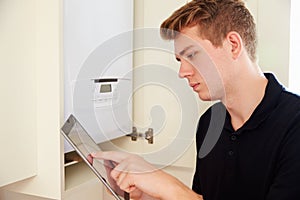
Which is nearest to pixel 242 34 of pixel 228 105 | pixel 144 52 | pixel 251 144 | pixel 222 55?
pixel 222 55

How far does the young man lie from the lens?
99 cm

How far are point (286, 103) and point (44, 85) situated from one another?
28.1 inches

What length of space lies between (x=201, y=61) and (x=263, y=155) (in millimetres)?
310

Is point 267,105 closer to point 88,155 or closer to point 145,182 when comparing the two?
point 145,182

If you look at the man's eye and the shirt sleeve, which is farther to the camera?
the man's eye

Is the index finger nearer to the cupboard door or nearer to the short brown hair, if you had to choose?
the cupboard door

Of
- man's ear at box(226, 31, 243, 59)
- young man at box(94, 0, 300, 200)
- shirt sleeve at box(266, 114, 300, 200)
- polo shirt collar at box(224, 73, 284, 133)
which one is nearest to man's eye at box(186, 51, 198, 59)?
young man at box(94, 0, 300, 200)

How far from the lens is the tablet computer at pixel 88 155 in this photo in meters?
0.97

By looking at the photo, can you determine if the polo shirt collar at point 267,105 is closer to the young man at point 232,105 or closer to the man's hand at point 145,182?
the young man at point 232,105

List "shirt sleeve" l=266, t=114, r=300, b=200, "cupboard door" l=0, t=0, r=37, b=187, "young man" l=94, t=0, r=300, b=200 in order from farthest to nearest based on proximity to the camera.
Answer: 1. "cupboard door" l=0, t=0, r=37, b=187
2. "young man" l=94, t=0, r=300, b=200
3. "shirt sleeve" l=266, t=114, r=300, b=200

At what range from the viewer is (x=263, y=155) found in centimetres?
100

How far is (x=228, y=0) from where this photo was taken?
1.09 m

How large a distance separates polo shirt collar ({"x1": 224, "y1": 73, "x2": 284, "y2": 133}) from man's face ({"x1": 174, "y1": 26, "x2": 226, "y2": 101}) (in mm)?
118

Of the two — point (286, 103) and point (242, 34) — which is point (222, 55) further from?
point (286, 103)
